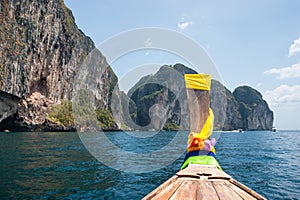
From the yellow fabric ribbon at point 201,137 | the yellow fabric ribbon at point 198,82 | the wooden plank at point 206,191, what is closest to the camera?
the wooden plank at point 206,191

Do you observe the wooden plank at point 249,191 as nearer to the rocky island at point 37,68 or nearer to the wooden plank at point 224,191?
the wooden plank at point 224,191

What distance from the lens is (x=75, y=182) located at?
10.5 m

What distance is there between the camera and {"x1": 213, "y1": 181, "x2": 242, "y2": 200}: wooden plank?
3.81m

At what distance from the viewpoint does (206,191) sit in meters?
4.02

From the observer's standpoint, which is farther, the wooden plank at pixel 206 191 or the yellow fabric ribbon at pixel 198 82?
the yellow fabric ribbon at pixel 198 82

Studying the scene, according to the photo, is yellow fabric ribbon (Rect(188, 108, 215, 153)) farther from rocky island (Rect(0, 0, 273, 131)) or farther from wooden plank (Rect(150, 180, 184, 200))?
rocky island (Rect(0, 0, 273, 131))

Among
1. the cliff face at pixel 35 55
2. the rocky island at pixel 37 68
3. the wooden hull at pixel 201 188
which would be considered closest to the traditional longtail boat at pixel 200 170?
the wooden hull at pixel 201 188

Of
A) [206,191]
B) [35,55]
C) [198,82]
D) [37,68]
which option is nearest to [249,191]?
[206,191]

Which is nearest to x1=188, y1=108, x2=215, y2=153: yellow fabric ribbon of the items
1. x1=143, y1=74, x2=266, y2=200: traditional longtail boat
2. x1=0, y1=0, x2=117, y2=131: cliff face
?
x1=143, y1=74, x2=266, y2=200: traditional longtail boat

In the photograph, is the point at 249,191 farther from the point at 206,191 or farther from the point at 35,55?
the point at 35,55

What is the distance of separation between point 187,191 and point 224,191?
0.76 meters

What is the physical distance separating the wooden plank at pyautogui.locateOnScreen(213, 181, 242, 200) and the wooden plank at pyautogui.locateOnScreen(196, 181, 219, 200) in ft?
0.32

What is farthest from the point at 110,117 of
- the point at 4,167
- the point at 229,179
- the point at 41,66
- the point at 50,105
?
the point at 229,179

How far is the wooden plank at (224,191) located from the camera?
3808mm
